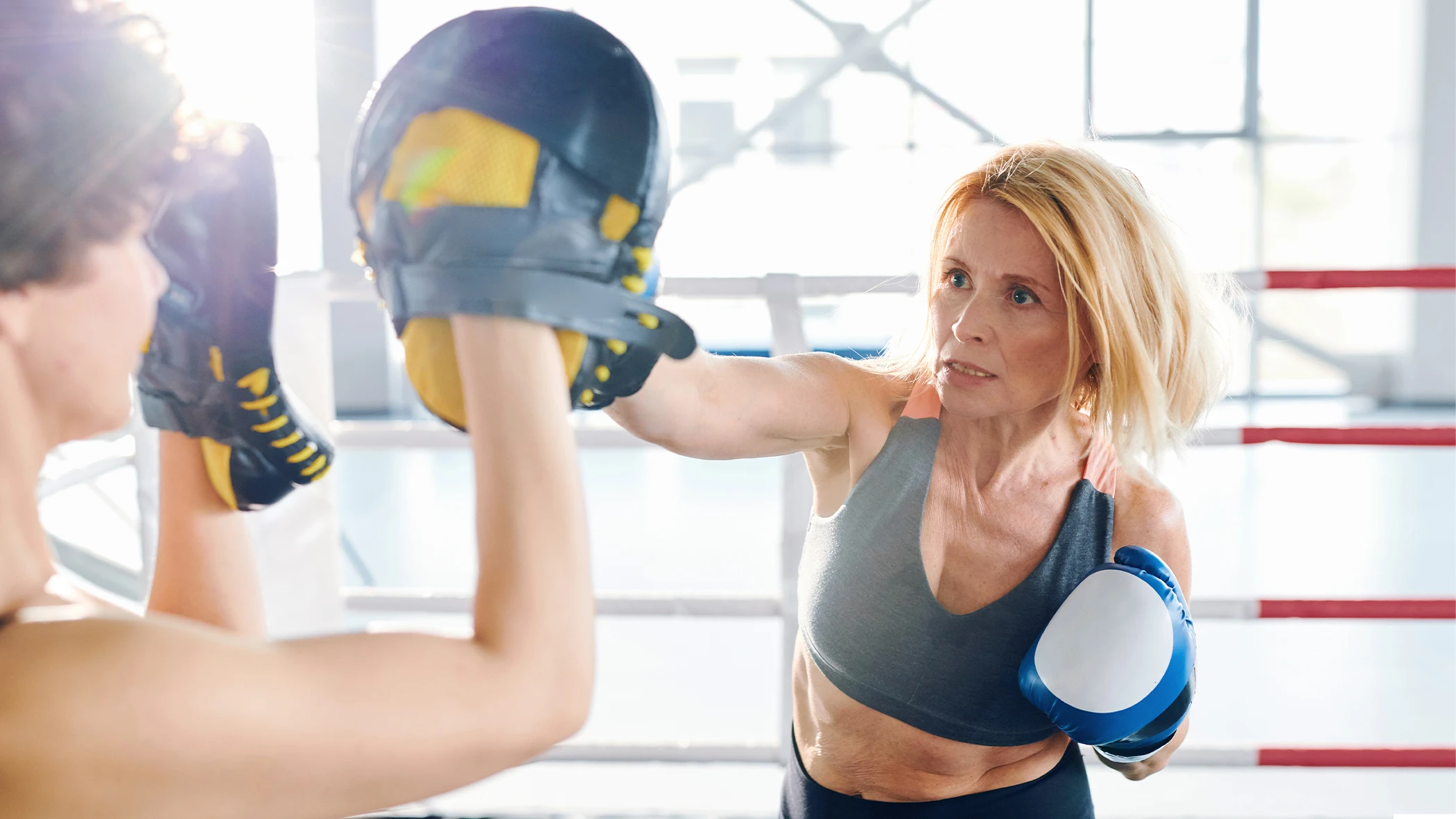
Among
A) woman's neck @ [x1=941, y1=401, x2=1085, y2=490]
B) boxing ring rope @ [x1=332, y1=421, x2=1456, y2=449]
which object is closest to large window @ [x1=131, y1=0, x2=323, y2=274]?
boxing ring rope @ [x1=332, y1=421, x2=1456, y2=449]

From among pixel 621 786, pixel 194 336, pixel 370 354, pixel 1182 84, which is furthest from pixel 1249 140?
pixel 194 336

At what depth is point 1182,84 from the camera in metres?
8.80

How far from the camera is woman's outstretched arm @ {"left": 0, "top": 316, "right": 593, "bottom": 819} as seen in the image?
415mm

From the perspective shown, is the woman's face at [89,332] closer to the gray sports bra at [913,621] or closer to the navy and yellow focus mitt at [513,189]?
the navy and yellow focus mitt at [513,189]

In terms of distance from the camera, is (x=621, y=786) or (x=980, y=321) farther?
(x=621, y=786)

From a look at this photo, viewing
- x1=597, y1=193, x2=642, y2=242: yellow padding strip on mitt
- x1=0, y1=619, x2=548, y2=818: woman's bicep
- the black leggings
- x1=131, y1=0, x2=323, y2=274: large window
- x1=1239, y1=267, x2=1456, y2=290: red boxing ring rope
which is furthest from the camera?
x1=131, y1=0, x2=323, y2=274: large window

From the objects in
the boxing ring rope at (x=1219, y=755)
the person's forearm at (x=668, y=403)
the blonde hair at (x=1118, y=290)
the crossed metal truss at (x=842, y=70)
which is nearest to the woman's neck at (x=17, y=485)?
the person's forearm at (x=668, y=403)

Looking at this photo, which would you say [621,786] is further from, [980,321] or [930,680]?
[980,321]

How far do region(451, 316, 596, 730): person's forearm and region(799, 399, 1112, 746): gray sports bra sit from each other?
654 millimetres

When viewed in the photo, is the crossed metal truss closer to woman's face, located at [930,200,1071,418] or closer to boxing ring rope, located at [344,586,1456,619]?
boxing ring rope, located at [344,586,1456,619]

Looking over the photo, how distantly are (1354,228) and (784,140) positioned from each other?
4.90 m

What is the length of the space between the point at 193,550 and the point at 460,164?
338mm

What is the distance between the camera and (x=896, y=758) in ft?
3.66

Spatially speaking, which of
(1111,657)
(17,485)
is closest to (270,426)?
(17,485)
